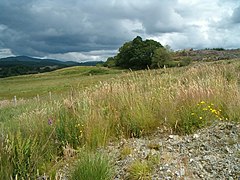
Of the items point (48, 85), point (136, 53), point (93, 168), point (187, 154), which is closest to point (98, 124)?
point (93, 168)

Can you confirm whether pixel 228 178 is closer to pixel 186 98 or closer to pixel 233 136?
pixel 233 136

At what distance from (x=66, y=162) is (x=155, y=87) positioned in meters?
3.53

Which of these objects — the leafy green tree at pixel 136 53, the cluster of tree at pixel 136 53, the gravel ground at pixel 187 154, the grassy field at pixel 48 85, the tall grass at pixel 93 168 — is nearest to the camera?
the tall grass at pixel 93 168

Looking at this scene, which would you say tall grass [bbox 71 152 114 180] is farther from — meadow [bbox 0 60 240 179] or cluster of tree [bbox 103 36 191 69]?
cluster of tree [bbox 103 36 191 69]

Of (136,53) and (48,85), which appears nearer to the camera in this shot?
(48,85)

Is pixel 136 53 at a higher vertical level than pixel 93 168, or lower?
higher

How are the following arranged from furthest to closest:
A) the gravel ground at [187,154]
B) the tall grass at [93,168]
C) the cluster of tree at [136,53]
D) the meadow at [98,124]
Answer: the cluster of tree at [136,53], the meadow at [98,124], the gravel ground at [187,154], the tall grass at [93,168]

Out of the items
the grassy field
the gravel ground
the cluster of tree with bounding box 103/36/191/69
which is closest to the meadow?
the gravel ground

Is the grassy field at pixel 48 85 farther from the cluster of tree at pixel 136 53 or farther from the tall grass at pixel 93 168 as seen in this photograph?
the cluster of tree at pixel 136 53

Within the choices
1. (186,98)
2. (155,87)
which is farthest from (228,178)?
(155,87)

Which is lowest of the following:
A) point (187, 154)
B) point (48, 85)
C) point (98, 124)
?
point (48, 85)

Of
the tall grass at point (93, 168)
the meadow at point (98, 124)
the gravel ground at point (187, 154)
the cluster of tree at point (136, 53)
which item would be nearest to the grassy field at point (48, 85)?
the meadow at point (98, 124)

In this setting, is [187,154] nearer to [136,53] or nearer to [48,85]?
[48,85]

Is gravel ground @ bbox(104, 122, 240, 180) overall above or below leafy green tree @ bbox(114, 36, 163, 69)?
below
